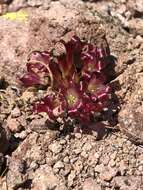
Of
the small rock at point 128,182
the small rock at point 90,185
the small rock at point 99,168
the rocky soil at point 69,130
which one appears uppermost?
the rocky soil at point 69,130

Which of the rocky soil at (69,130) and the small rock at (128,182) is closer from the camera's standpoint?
the small rock at (128,182)

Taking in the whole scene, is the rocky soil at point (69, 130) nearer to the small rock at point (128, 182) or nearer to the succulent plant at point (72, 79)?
the small rock at point (128, 182)

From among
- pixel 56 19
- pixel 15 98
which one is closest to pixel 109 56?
pixel 56 19

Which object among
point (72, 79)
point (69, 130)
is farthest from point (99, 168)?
point (72, 79)

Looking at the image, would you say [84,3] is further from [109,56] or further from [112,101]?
[112,101]

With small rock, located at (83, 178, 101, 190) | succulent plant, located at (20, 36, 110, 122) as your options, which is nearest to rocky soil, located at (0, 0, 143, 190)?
small rock, located at (83, 178, 101, 190)

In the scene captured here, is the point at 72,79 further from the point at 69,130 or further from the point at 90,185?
the point at 90,185

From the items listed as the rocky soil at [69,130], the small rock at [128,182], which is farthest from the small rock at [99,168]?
the small rock at [128,182]

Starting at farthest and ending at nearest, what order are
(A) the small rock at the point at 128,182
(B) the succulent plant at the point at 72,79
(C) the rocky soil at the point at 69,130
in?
(B) the succulent plant at the point at 72,79, (C) the rocky soil at the point at 69,130, (A) the small rock at the point at 128,182
